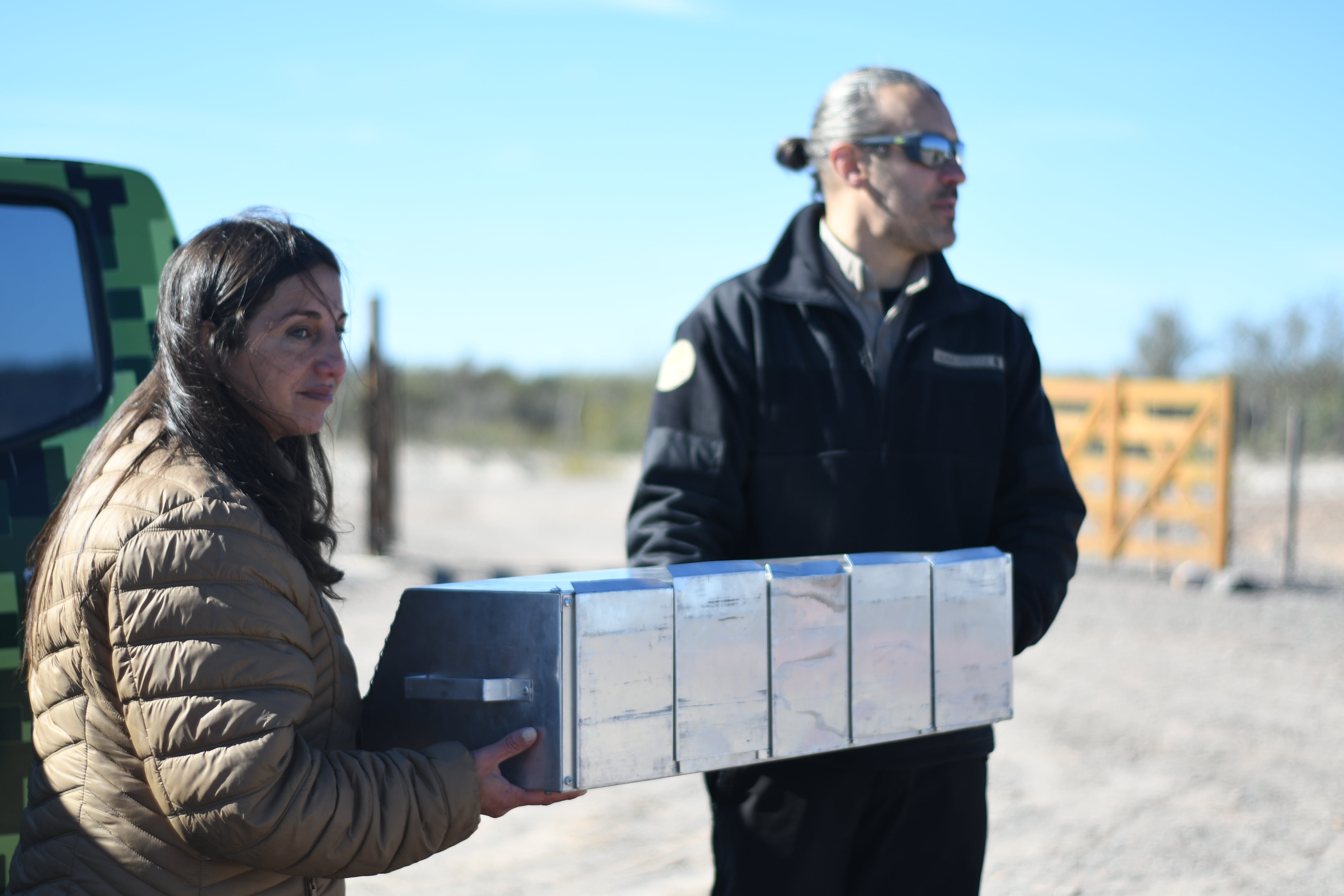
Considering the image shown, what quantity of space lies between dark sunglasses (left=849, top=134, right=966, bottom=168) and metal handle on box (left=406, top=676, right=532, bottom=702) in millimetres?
1443

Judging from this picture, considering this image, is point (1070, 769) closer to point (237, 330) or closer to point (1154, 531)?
point (237, 330)

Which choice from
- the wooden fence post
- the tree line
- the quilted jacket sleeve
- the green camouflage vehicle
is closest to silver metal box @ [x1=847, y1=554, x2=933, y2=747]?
the quilted jacket sleeve

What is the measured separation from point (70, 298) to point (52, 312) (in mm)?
48

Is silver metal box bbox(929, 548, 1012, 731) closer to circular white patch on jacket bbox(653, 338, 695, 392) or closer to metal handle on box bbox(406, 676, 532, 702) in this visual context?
circular white patch on jacket bbox(653, 338, 695, 392)

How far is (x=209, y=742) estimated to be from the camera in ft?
4.61

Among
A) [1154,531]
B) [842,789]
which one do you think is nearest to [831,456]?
[842,789]

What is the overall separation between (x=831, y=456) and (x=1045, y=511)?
0.49 m

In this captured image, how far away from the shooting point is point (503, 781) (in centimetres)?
163

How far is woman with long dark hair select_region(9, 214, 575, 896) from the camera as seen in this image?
55.6 inches

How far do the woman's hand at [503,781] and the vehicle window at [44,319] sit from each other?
4.27 feet

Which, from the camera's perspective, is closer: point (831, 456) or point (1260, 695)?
point (831, 456)

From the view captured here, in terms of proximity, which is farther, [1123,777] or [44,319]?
[1123,777]

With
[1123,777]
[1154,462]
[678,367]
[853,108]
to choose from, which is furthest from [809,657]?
[1154,462]

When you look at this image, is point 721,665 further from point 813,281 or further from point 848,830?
point 813,281
